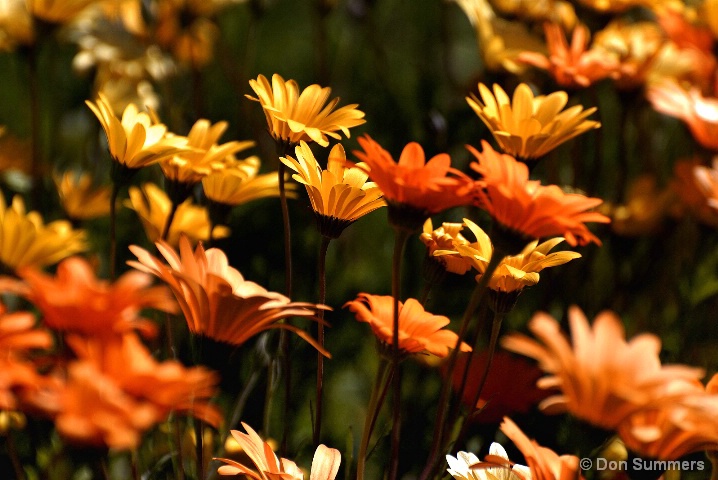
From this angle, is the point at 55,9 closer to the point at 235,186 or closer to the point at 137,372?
the point at 235,186

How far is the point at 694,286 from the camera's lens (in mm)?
603

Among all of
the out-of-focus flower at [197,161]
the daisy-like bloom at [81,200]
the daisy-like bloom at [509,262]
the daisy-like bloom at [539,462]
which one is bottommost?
the daisy-like bloom at [81,200]

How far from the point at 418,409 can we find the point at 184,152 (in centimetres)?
22

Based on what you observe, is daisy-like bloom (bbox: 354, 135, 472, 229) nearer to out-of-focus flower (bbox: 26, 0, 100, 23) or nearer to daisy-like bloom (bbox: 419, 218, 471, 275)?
daisy-like bloom (bbox: 419, 218, 471, 275)

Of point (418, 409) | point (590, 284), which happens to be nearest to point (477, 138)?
point (590, 284)

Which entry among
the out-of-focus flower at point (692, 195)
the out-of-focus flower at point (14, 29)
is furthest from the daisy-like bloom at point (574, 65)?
the out-of-focus flower at point (14, 29)

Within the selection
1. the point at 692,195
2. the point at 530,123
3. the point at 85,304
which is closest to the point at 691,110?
the point at 692,195

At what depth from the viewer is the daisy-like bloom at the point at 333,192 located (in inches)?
14.3

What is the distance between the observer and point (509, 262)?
0.39 metres

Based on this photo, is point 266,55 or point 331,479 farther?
point 266,55

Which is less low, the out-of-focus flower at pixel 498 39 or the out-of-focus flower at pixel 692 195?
the out-of-focus flower at pixel 498 39

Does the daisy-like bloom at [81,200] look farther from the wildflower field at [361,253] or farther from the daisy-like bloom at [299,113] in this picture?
the daisy-like bloom at [299,113]

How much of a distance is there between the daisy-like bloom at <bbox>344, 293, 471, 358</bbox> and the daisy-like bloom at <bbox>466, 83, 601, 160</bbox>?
87mm

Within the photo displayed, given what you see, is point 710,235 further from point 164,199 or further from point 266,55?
point 266,55
